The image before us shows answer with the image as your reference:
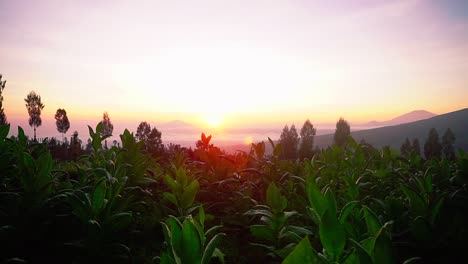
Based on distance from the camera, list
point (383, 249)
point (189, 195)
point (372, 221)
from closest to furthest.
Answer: point (383, 249)
point (372, 221)
point (189, 195)

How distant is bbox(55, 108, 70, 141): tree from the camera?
112 metres

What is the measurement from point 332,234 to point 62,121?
128 m

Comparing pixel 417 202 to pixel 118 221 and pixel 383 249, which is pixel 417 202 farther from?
pixel 118 221

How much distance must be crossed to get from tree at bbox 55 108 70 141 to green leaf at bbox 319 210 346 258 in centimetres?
12609

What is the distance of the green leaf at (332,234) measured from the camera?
4.68ft

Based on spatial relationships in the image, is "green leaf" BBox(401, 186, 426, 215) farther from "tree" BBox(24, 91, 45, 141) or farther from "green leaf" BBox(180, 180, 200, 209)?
"tree" BBox(24, 91, 45, 141)

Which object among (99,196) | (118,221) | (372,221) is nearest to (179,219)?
(118,221)

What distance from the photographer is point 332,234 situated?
1453 millimetres

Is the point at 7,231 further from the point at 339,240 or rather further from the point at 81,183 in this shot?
the point at 339,240

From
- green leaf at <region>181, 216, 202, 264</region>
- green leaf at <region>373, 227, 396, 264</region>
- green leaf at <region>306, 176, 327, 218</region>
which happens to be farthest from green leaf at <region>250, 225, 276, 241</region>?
green leaf at <region>373, 227, 396, 264</region>

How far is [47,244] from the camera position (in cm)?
302

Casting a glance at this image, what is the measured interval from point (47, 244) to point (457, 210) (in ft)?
14.5

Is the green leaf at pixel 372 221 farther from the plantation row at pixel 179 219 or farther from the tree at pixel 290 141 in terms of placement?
the tree at pixel 290 141

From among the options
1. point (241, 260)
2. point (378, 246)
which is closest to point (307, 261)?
point (378, 246)
